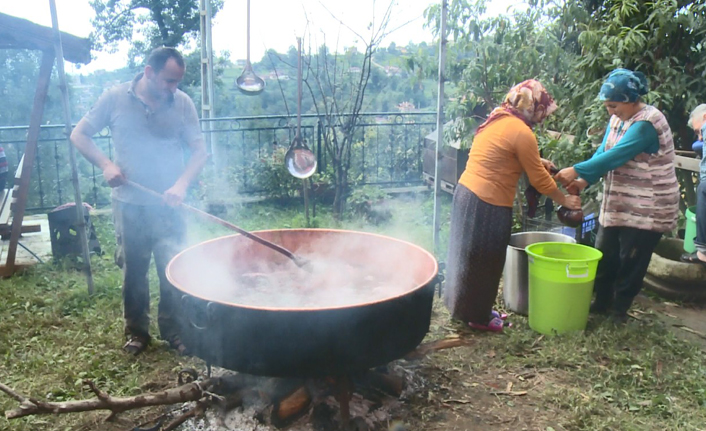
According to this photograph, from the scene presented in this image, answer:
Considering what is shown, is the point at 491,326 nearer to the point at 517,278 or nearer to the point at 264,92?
the point at 517,278

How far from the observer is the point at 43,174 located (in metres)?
9.89

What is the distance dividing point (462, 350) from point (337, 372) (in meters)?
1.62

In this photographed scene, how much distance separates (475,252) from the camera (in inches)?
163

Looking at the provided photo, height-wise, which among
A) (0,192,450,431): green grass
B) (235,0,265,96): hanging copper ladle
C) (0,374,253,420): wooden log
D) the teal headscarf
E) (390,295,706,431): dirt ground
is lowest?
(390,295,706,431): dirt ground

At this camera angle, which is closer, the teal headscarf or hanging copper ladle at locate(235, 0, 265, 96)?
the teal headscarf

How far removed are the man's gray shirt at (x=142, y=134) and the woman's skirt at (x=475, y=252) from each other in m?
2.03

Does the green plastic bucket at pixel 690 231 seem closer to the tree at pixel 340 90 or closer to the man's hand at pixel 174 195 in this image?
the tree at pixel 340 90

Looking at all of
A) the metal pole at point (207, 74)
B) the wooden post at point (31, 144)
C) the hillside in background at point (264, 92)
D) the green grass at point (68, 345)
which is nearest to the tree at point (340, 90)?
the hillside in background at point (264, 92)

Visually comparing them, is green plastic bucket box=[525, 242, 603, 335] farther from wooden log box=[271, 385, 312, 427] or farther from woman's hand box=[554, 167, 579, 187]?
wooden log box=[271, 385, 312, 427]

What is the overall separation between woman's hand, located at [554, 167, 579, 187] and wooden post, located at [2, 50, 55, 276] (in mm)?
4425

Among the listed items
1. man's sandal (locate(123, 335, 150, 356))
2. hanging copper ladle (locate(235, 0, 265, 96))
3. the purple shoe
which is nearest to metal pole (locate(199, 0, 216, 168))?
hanging copper ladle (locate(235, 0, 265, 96))

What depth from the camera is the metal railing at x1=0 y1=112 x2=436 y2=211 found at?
838cm

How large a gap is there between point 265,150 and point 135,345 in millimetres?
5520

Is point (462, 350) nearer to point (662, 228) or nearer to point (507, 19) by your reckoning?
point (662, 228)
